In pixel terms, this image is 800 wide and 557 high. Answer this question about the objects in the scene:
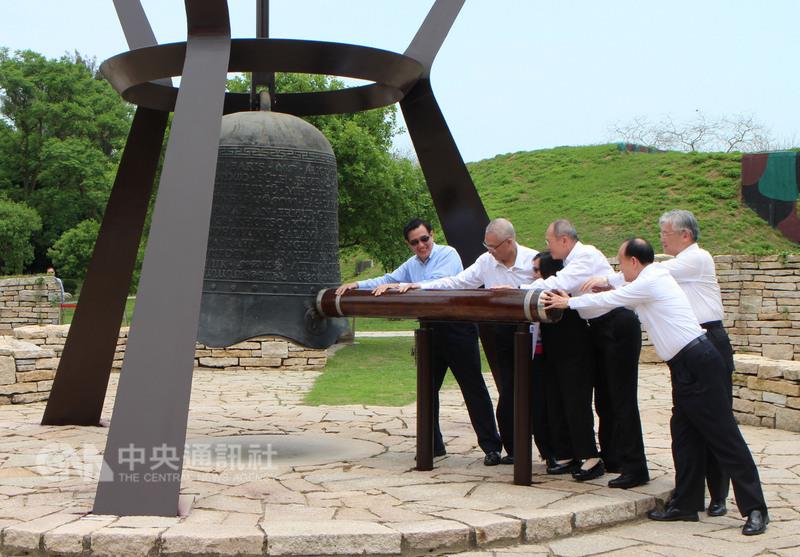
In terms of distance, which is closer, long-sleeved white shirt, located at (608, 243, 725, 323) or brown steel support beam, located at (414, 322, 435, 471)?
long-sleeved white shirt, located at (608, 243, 725, 323)

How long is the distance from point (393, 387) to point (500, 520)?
7113mm

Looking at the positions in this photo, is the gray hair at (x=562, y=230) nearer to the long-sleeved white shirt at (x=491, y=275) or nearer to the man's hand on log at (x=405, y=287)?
the long-sleeved white shirt at (x=491, y=275)

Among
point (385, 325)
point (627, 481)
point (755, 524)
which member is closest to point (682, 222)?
point (627, 481)

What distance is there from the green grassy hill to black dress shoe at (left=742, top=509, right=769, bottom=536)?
21.6m

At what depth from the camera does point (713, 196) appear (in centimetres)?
3061

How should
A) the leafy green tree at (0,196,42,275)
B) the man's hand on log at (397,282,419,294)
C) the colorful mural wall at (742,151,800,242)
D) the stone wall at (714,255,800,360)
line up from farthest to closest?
the leafy green tree at (0,196,42,275) < the colorful mural wall at (742,151,800,242) < the stone wall at (714,255,800,360) < the man's hand on log at (397,282,419,294)

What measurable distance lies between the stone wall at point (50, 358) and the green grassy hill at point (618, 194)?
629 inches

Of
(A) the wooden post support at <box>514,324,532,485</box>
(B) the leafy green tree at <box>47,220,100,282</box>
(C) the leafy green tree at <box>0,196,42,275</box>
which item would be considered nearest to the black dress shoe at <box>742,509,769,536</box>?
(A) the wooden post support at <box>514,324,532,485</box>

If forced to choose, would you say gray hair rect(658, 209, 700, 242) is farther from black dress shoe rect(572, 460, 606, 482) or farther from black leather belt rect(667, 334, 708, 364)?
black dress shoe rect(572, 460, 606, 482)

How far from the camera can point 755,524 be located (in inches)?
186

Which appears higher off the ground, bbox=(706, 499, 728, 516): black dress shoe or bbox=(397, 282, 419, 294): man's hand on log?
bbox=(397, 282, 419, 294): man's hand on log

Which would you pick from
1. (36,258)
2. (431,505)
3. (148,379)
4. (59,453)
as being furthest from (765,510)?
(36,258)

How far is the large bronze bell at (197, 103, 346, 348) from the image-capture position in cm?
613

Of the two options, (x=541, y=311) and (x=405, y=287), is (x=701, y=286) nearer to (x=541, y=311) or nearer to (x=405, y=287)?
(x=541, y=311)
